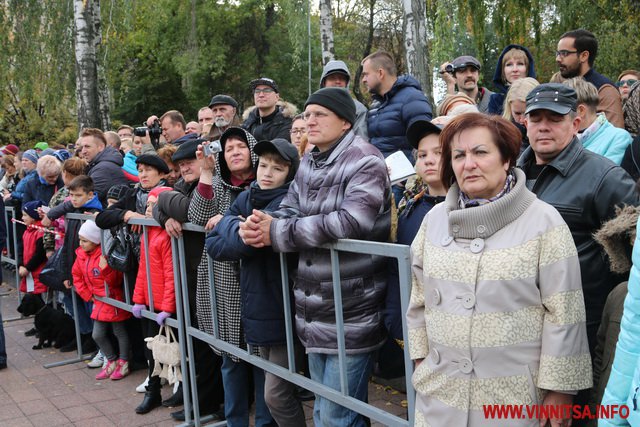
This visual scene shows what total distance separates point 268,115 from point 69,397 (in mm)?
3193

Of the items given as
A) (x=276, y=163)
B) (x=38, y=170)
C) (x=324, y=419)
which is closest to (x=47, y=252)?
(x=38, y=170)

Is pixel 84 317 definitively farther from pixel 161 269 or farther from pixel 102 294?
pixel 161 269

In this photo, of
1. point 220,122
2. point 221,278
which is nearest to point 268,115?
point 220,122

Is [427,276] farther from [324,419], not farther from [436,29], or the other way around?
[436,29]

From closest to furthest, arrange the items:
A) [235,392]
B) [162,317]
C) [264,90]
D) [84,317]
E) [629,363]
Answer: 1. [629,363]
2. [235,392]
3. [162,317]
4. [264,90]
5. [84,317]

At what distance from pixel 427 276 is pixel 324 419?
4.23 ft

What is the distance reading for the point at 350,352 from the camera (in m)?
3.31

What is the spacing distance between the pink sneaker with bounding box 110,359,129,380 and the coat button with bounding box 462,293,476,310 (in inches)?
182

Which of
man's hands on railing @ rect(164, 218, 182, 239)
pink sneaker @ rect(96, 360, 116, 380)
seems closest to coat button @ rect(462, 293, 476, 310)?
man's hands on railing @ rect(164, 218, 182, 239)

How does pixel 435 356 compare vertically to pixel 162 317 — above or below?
above

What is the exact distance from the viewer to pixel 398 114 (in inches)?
214

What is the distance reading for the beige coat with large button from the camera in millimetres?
2332

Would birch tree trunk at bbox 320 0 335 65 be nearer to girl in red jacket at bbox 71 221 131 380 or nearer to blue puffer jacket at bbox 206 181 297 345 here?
girl in red jacket at bbox 71 221 131 380

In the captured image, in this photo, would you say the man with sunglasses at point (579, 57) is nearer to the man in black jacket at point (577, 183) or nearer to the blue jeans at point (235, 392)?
the man in black jacket at point (577, 183)
